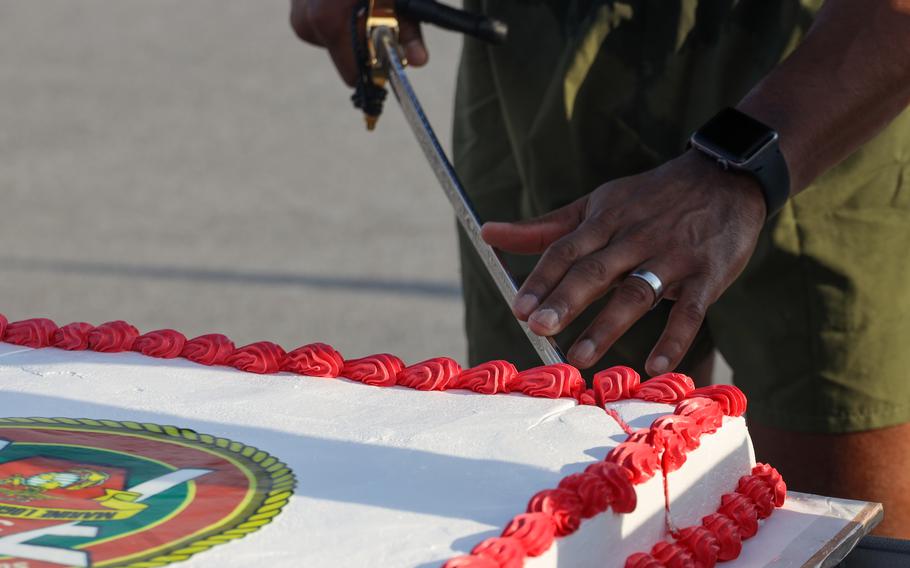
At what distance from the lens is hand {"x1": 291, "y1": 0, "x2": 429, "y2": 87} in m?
2.16

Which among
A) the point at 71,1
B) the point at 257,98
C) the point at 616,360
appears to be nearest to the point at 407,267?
the point at 257,98

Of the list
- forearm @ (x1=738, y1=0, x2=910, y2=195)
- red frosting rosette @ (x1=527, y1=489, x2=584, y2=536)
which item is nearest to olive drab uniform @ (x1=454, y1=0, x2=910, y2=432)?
forearm @ (x1=738, y1=0, x2=910, y2=195)

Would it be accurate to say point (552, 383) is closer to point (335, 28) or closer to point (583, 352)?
point (583, 352)

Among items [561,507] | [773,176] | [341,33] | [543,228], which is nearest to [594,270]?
[543,228]

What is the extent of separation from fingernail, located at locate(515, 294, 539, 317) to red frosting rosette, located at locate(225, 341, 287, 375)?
27cm

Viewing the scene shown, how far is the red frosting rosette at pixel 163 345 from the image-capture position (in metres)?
1.66

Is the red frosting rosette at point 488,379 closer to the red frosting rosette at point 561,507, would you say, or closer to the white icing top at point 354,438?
the white icing top at point 354,438

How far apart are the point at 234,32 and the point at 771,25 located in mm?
6728

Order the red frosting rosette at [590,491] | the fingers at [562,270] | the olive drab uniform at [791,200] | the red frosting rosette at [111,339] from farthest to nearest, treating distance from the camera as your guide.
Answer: the olive drab uniform at [791,200]
the red frosting rosette at [111,339]
the fingers at [562,270]
the red frosting rosette at [590,491]

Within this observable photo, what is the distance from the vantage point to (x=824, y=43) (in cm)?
164

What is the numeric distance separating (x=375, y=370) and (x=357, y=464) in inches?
9.3

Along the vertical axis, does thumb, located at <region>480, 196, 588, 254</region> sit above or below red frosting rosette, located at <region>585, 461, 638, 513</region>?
above

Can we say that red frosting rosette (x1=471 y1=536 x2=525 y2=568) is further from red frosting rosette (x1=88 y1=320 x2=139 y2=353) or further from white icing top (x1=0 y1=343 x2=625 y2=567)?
red frosting rosette (x1=88 y1=320 x2=139 y2=353)

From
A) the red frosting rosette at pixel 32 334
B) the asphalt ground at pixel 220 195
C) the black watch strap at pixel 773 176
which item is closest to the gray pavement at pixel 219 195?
the asphalt ground at pixel 220 195
